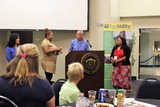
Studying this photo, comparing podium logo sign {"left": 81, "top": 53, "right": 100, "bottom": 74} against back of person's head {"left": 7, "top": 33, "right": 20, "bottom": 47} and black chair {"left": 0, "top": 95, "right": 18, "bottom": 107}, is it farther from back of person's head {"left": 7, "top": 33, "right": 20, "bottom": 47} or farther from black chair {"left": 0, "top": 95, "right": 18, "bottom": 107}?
black chair {"left": 0, "top": 95, "right": 18, "bottom": 107}

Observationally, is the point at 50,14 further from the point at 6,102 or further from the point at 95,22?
the point at 6,102

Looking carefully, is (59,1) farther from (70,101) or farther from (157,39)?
(157,39)

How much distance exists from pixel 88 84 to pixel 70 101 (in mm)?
2337

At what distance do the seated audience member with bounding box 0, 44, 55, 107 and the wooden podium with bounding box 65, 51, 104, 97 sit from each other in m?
2.75

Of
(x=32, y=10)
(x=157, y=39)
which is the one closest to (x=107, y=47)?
(x=32, y=10)

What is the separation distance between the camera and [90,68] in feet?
16.2

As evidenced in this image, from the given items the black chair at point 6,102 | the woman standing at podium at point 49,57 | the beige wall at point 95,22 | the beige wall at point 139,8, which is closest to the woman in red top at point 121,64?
the woman standing at podium at point 49,57

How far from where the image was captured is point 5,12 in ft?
21.8

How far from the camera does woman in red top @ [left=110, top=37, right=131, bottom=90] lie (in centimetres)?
569

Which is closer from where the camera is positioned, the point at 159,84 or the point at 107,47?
the point at 159,84

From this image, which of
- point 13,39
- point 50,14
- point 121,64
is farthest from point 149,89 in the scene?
point 50,14

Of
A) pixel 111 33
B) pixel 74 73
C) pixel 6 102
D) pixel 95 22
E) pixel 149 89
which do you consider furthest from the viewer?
pixel 95 22

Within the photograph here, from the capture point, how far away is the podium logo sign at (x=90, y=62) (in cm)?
494

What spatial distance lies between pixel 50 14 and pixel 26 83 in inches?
201
